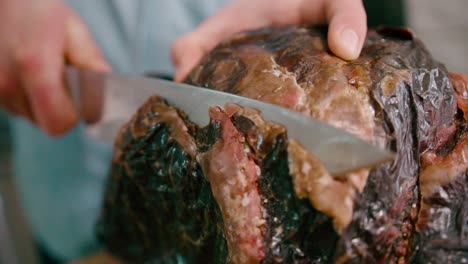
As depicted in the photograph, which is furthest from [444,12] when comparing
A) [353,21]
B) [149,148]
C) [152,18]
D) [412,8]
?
[149,148]

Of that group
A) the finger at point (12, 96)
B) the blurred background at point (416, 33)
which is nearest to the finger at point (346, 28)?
the finger at point (12, 96)

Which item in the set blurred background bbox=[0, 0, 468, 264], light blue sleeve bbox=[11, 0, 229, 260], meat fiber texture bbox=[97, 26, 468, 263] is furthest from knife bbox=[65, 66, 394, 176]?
blurred background bbox=[0, 0, 468, 264]

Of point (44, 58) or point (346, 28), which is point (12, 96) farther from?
point (346, 28)

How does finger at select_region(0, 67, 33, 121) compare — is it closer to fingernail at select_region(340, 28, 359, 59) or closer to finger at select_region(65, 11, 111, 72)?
finger at select_region(65, 11, 111, 72)

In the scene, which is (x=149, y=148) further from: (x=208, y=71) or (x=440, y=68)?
(x=440, y=68)

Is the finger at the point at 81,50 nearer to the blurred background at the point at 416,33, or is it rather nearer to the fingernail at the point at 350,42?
the fingernail at the point at 350,42

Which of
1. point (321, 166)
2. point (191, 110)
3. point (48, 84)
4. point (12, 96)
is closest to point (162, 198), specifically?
point (191, 110)
